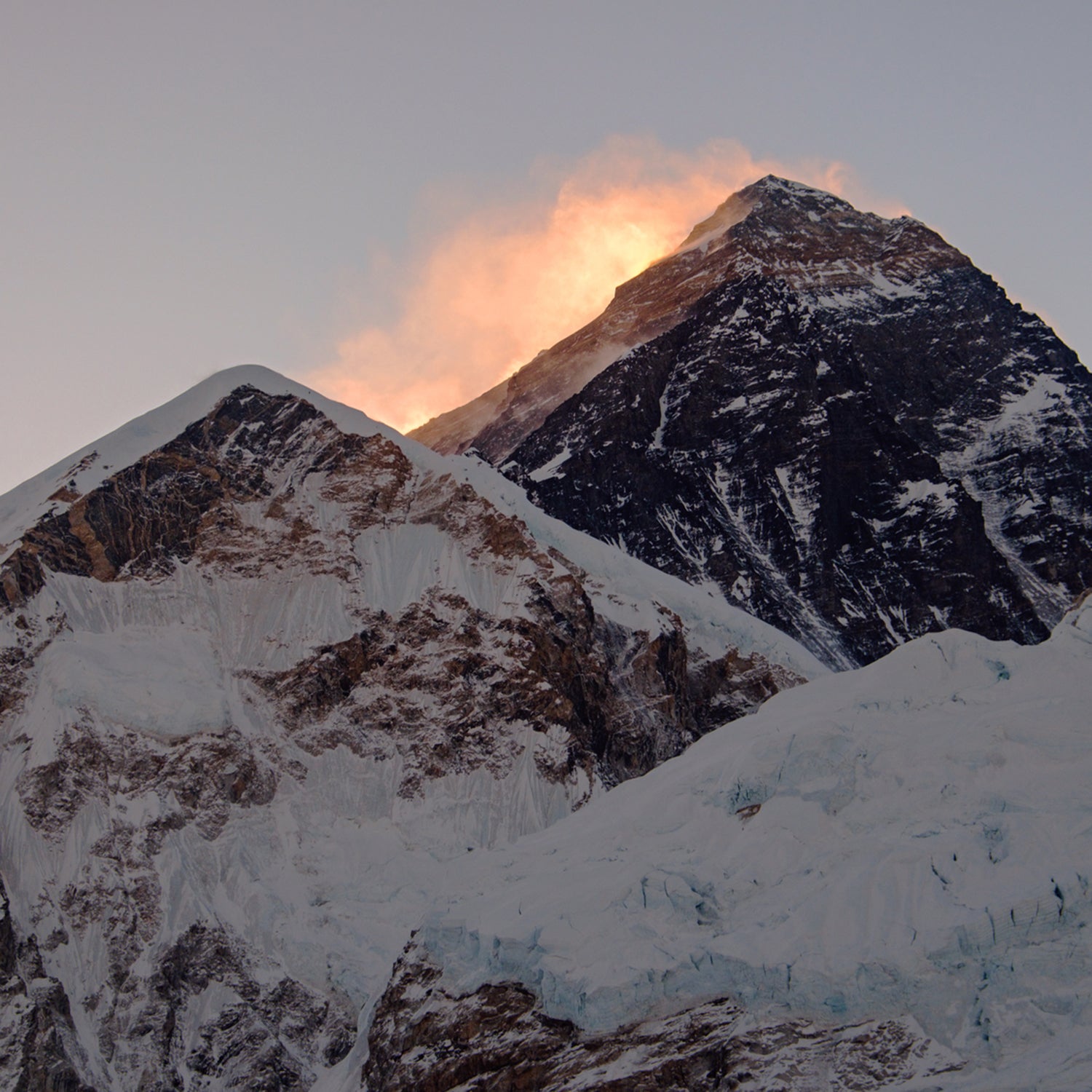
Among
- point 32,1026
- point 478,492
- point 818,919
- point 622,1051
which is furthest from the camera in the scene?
point 478,492

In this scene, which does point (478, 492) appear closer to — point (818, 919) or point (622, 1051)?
point (818, 919)

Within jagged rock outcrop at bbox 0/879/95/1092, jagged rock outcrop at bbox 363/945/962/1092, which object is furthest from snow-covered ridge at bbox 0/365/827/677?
jagged rock outcrop at bbox 363/945/962/1092

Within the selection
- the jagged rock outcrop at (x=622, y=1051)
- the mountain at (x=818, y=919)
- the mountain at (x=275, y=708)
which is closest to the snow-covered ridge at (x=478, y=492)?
the mountain at (x=275, y=708)

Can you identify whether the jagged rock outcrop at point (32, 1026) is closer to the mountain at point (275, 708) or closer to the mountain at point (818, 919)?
the mountain at point (275, 708)

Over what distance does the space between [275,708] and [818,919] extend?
58.7 metres

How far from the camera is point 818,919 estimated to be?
206ft

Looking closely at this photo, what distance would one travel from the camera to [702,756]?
81.2 m

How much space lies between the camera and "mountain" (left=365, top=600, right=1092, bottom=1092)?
57719mm

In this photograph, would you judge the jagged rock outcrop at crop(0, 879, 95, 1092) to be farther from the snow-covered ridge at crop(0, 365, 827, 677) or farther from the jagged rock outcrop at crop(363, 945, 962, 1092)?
the snow-covered ridge at crop(0, 365, 827, 677)

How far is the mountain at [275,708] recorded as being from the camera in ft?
308

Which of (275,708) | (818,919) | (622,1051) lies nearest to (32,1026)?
(275,708)

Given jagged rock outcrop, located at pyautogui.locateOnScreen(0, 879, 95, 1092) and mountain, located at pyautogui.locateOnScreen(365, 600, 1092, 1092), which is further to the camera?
jagged rock outcrop, located at pyautogui.locateOnScreen(0, 879, 95, 1092)

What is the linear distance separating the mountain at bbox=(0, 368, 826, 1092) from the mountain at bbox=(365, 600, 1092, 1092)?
13941 millimetres

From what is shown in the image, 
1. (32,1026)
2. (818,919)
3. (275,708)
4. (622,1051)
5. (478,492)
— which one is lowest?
(622,1051)
